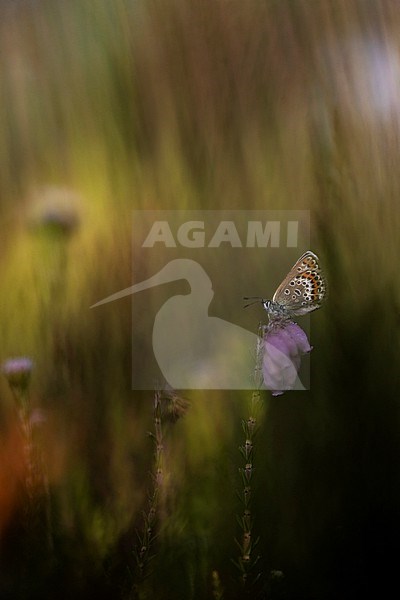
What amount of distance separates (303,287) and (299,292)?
14mm

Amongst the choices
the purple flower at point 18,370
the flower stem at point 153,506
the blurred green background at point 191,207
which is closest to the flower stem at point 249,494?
the blurred green background at point 191,207

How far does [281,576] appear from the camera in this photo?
1271 mm

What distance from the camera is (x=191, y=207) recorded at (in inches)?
47.9

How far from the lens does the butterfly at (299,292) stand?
48.4 inches

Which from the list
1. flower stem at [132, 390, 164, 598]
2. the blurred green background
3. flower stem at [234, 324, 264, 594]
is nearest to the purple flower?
the blurred green background

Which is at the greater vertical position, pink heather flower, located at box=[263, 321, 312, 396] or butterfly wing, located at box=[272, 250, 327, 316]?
butterfly wing, located at box=[272, 250, 327, 316]

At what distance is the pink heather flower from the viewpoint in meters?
1.24

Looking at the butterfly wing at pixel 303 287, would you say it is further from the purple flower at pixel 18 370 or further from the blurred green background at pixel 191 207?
the purple flower at pixel 18 370

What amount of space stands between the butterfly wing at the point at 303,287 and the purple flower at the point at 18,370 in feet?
1.82

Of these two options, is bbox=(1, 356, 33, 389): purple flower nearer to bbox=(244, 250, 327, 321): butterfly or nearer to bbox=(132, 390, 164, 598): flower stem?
bbox=(132, 390, 164, 598): flower stem

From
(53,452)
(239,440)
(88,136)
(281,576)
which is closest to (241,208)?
(88,136)

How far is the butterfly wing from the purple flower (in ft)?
1.82

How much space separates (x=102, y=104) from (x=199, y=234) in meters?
0.34

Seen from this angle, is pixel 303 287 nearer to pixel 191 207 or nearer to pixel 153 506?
pixel 191 207
